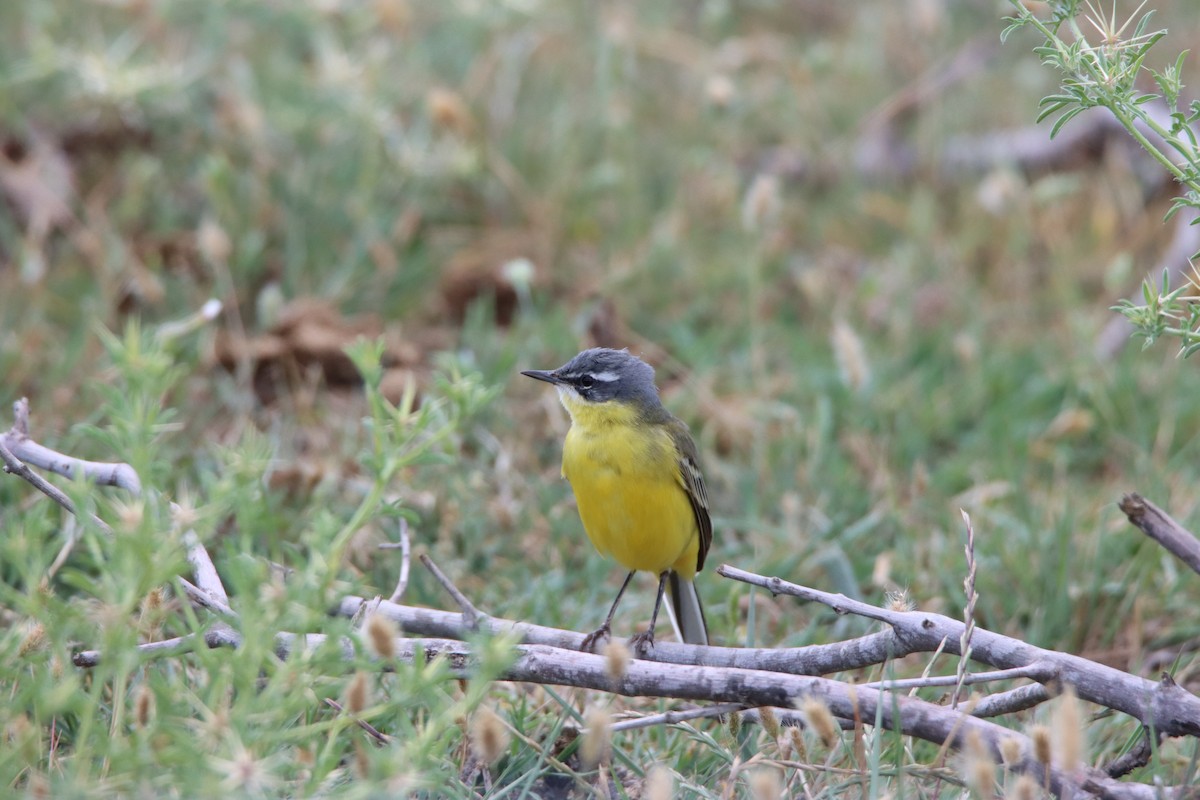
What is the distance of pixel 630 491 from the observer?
436 centimetres

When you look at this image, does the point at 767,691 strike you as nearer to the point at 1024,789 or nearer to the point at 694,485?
the point at 1024,789

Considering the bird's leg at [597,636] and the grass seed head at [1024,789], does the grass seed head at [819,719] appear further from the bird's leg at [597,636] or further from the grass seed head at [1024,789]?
the bird's leg at [597,636]

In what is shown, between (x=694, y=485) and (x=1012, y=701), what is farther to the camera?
(x=694, y=485)

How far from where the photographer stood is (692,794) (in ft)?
11.0

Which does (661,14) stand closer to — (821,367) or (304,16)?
(304,16)

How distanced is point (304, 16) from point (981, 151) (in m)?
4.58

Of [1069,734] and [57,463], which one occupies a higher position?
[1069,734]

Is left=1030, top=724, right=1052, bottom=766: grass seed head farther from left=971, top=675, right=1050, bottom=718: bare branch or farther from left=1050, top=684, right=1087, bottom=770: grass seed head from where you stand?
left=971, top=675, right=1050, bottom=718: bare branch

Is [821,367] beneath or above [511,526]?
above

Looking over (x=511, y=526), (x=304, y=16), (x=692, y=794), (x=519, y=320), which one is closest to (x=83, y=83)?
(x=304, y=16)

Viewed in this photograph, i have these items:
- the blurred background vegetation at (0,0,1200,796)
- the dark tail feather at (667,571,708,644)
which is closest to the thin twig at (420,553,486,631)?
the blurred background vegetation at (0,0,1200,796)

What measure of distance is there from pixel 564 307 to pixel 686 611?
104 inches

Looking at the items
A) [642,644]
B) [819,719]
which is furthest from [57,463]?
[819,719]

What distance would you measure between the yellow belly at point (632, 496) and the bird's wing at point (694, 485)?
0.04 meters
